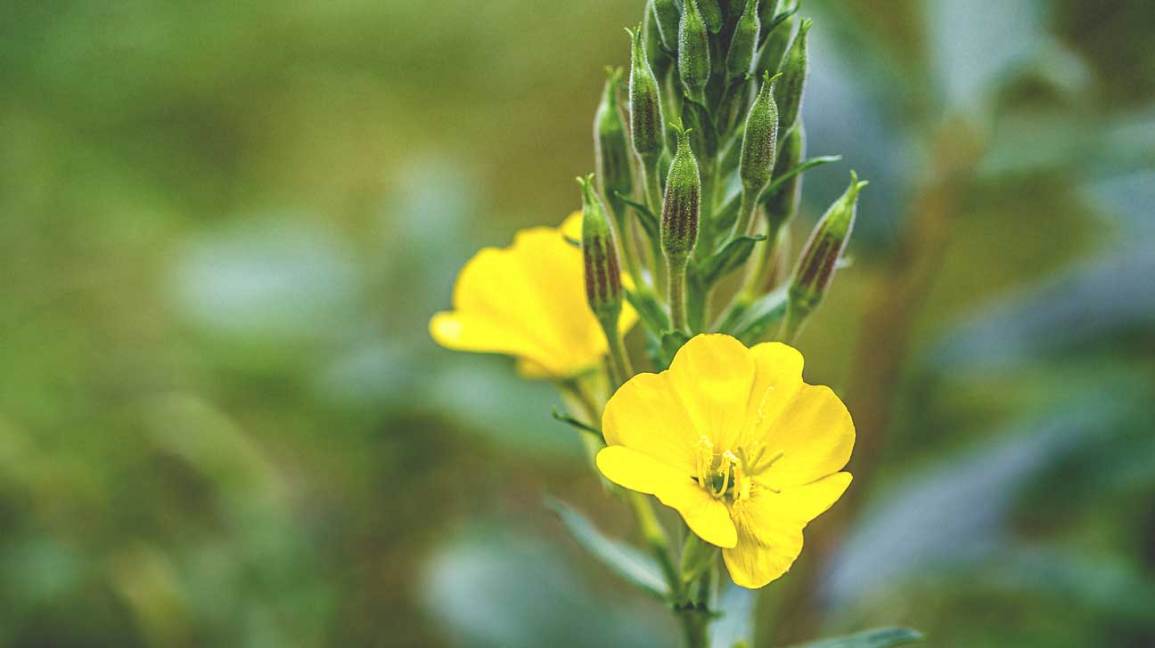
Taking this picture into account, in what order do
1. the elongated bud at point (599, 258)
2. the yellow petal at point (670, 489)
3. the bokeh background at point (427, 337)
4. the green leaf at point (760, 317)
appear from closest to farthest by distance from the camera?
the yellow petal at point (670, 489) < the elongated bud at point (599, 258) < the green leaf at point (760, 317) < the bokeh background at point (427, 337)

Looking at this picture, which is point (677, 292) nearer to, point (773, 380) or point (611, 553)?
point (773, 380)

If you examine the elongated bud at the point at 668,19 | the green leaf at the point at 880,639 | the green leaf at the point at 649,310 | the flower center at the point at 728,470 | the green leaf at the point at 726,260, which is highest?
the elongated bud at the point at 668,19

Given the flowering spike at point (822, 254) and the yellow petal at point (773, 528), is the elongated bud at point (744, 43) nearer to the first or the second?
the flowering spike at point (822, 254)

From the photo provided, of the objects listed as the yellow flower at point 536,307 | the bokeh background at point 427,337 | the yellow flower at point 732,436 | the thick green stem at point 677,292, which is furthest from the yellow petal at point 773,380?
the bokeh background at point 427,337

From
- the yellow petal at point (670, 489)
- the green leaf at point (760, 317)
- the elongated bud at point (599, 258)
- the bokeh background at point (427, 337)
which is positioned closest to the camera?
the yellow petal at point (670, 489)

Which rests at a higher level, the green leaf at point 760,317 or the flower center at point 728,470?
the green leaf at point 760,317

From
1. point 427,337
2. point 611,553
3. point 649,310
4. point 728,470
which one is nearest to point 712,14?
point 649,310

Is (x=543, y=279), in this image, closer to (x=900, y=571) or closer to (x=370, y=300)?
(x=900, y=571)

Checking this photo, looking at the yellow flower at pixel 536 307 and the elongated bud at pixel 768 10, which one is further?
the yellow flower at pixel 536 307
